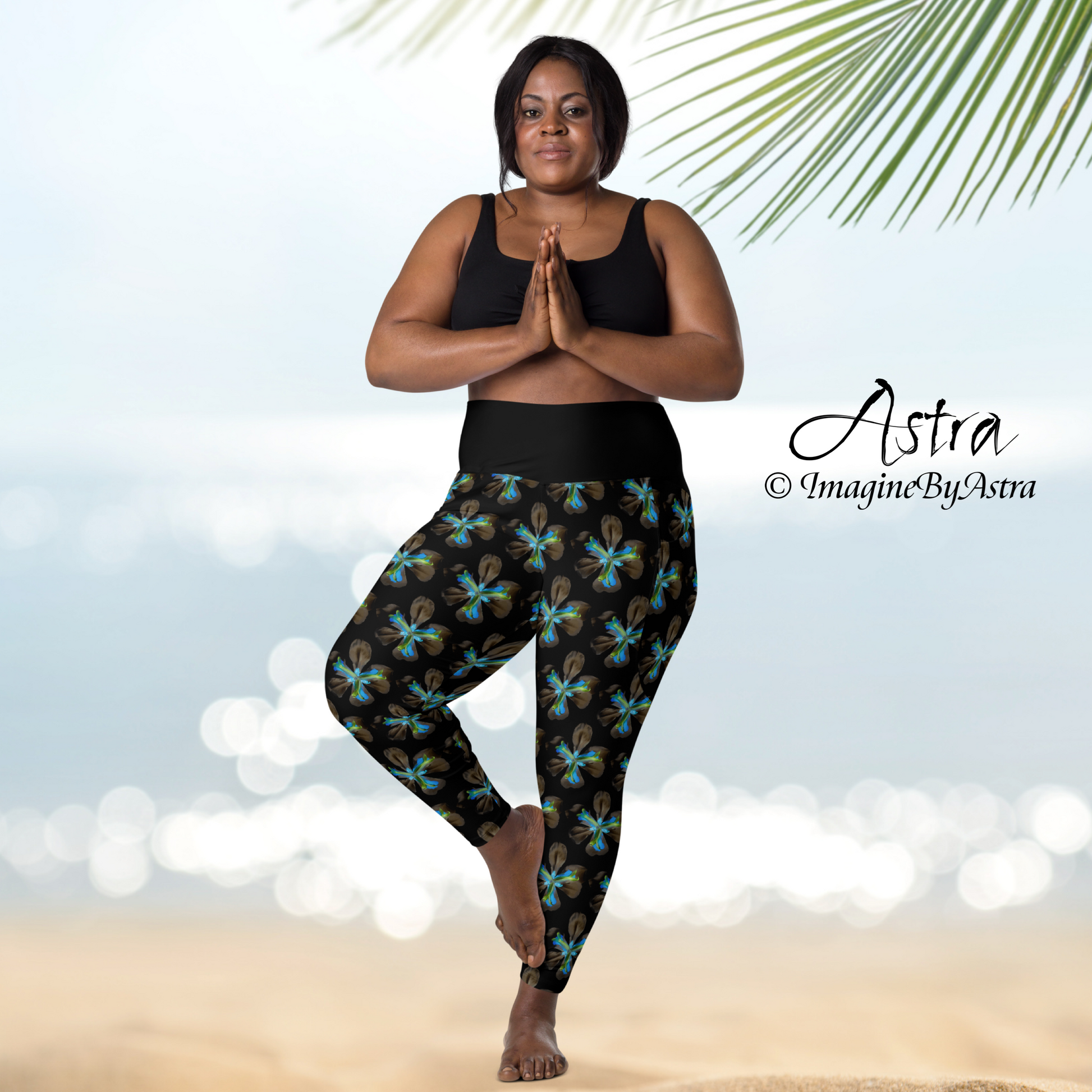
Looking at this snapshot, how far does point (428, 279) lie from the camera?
76.6 inches

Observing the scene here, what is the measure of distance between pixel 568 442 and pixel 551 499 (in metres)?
0.09

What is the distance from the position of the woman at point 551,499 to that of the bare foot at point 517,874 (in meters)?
0.02

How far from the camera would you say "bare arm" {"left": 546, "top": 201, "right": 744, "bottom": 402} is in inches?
69.2

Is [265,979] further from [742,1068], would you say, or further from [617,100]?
[617,100]

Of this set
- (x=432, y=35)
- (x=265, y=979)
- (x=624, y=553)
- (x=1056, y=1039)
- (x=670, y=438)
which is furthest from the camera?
(x=265, y=979)

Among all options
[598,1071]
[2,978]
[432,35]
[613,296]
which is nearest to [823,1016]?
[598,1071]

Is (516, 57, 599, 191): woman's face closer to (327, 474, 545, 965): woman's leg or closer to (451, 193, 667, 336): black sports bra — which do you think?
(451, 193, 667, 336): black sports bra

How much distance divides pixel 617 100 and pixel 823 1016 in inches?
64.1

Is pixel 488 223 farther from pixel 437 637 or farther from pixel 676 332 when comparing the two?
pixel 437 637

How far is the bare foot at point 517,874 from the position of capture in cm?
198

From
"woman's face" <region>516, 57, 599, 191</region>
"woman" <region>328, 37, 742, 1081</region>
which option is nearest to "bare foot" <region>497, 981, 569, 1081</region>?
"woman" <region>328, 37, 742, 1081</region>

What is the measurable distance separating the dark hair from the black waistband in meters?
0.40

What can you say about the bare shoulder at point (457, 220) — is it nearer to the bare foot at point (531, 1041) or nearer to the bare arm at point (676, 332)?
the bare arm at point (676, 332)

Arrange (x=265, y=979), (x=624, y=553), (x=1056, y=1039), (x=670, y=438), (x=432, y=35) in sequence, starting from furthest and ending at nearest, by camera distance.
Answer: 1. (x=265, y=979)
2. (x=1056, y=1039)
3. (x=670, y=438)
4. (x=624, y=553)
5. (x=432, y=35)
